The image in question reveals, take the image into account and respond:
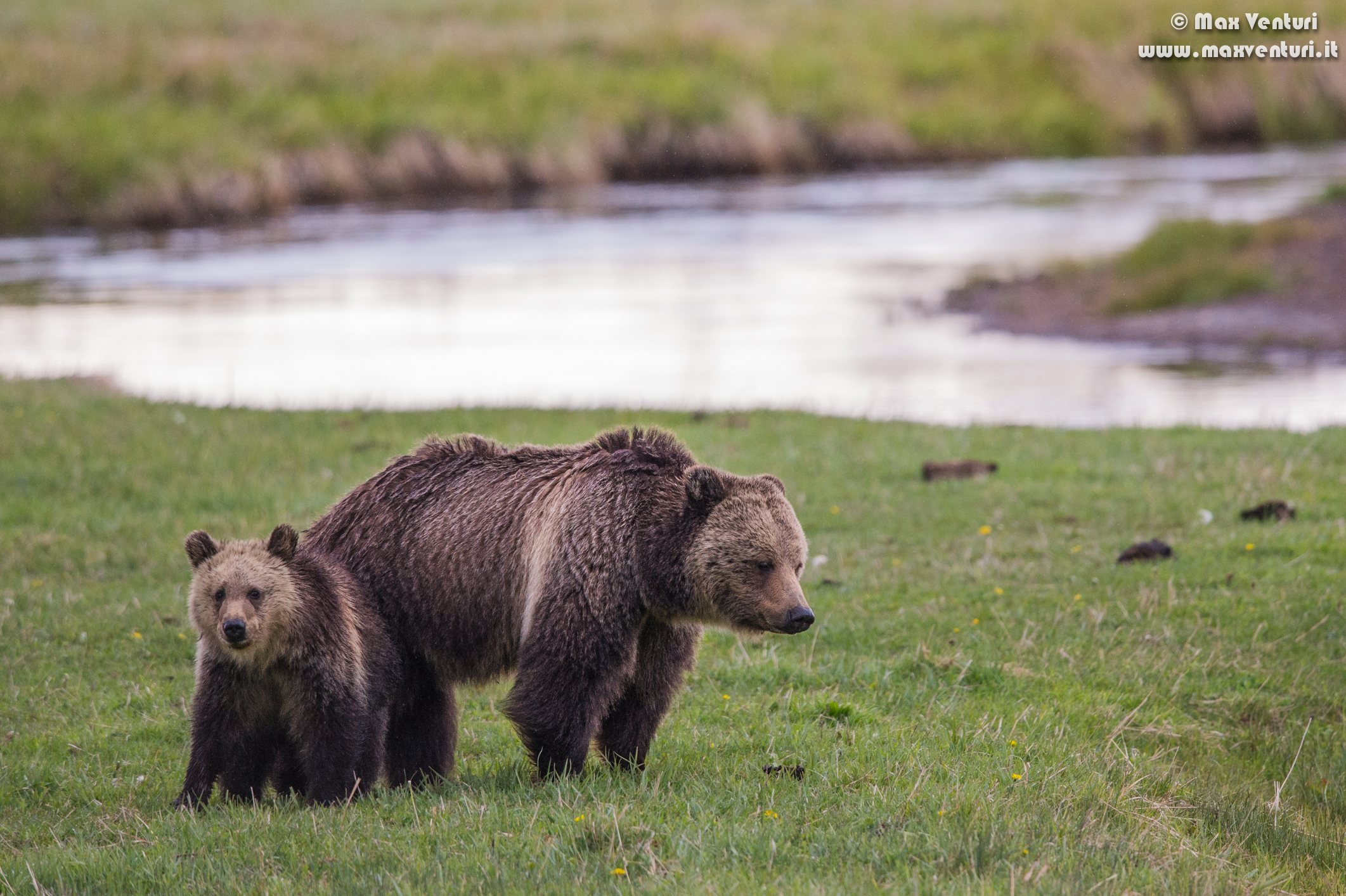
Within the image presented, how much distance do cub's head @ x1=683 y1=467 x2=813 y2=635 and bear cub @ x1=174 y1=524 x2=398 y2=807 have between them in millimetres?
1559

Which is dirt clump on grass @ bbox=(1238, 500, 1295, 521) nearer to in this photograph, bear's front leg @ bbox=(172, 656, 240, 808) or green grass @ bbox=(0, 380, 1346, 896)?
green grass @ bbox=(0, 380, 1346, 896)

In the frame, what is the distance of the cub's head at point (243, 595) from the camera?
19.9 feet

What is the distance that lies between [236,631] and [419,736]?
1.26 m

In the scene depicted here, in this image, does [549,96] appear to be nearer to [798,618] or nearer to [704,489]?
[704,489]

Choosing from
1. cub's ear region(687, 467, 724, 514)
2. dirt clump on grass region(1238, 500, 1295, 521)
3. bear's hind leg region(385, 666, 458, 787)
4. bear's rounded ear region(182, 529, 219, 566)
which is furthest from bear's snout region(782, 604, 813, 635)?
dirt clump on grass region(1238, 500, 1295, 521)

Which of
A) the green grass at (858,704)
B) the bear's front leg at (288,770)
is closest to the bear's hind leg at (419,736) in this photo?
the green grass at (858,704)

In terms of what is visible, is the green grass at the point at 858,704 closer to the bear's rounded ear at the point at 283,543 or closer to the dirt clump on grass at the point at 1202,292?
the bear's rounded ear at the point at 283,543

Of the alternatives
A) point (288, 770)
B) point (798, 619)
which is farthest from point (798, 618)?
point (288, 770)

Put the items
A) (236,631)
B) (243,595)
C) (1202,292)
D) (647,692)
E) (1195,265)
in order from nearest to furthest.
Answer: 1. (236,631)
2. (243,595)
3. (647,692)
4. (1202,292)
5. (1195,265)

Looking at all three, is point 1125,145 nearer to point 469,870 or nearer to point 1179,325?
point 1179,325

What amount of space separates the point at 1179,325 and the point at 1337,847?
20975mm

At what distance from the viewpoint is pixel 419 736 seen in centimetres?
693

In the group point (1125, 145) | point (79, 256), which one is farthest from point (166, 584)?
point (1125, 145)

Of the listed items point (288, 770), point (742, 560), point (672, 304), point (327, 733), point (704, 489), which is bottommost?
point (288, 770)
